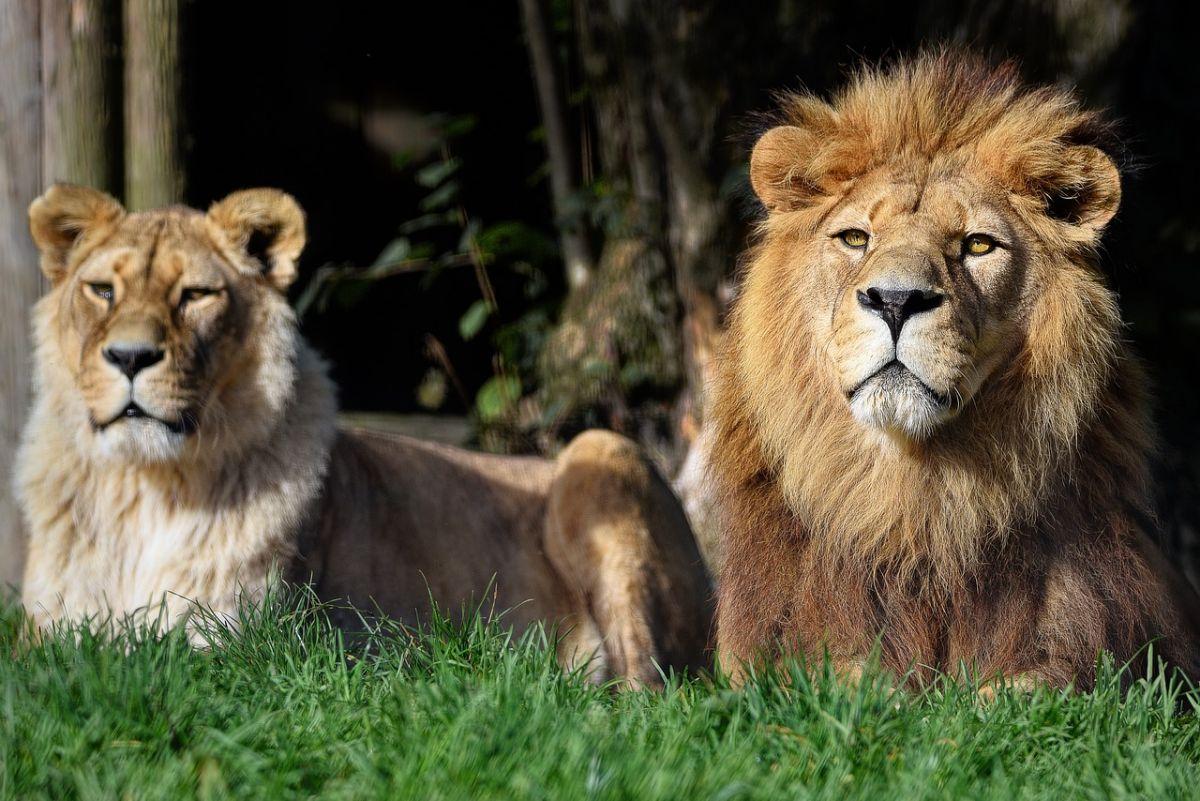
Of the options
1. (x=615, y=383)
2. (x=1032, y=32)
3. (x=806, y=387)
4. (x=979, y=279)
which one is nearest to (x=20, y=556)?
(x=615, y=383)

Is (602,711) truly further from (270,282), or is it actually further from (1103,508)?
(270,282)

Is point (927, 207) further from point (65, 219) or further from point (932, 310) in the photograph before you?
point (65, 219)

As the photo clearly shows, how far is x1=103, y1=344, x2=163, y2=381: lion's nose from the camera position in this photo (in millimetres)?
3834

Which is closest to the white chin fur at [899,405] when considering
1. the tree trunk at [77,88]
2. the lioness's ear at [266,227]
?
the lioness's ear at [266,227]

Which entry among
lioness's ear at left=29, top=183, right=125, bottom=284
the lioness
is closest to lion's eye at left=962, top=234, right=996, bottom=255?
the lioness

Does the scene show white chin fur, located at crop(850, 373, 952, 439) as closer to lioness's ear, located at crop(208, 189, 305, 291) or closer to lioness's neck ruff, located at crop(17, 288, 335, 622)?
lioness's neck ruff, located at crop(17, 288, 335, 622)

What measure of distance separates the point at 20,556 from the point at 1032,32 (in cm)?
439

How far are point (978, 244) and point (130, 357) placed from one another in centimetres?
231

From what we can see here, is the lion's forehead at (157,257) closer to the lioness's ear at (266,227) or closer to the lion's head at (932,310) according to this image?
the lioness's ear at (266,227)

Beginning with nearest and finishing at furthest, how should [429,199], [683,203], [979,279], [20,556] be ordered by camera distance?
[979,279], [20,556], [683,203], [429,199]

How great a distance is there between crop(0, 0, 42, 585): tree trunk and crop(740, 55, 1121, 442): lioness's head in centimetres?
285

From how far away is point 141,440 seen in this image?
12.6ft

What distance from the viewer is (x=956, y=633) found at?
10.5 ft

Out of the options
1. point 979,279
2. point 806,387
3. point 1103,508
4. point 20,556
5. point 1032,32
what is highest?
point 1032,32
